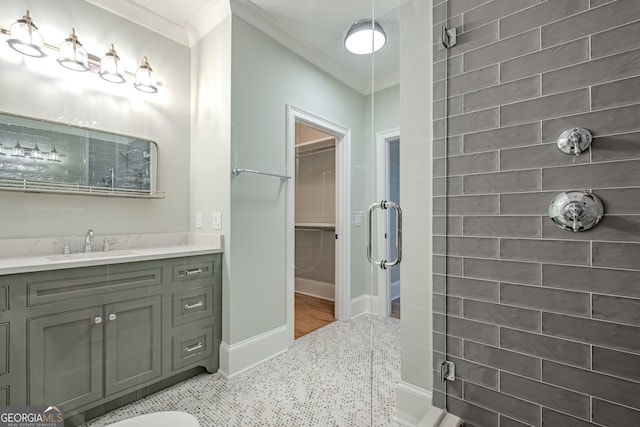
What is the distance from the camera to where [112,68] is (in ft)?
5.53

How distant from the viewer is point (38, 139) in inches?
56.7

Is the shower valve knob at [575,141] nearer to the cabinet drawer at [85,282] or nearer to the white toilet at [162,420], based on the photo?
the white toilet at [162,420]

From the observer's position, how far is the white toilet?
3.78ft

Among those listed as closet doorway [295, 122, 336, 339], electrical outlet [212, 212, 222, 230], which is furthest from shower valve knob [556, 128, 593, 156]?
electrical outlet [212, 212, 222, 230]

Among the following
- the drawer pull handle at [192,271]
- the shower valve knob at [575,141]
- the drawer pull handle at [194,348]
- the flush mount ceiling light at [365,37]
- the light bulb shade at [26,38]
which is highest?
the flush mount ceiling light at [365,37]

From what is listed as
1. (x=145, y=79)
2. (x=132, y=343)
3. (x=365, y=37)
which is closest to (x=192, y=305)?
(x=132, y=343)

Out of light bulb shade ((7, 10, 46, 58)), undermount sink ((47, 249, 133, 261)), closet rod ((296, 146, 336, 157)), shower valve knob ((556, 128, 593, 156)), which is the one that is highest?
light bulb shade ((7, 10, 46, 58))

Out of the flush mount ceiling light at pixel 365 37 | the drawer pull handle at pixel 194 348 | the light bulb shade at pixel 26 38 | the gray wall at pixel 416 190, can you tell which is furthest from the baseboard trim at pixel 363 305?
the light bulb shade at pixel 26 38

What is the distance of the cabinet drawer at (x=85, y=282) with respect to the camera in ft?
4.04

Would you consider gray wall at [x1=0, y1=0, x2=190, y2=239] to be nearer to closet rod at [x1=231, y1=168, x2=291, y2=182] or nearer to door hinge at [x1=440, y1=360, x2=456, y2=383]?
closet rod at [x1=231, y1=168, x2=291, y2=182]

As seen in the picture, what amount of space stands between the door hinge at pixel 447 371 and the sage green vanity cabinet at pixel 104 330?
4.77 feet

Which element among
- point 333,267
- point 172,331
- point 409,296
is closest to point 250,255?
point 172,331

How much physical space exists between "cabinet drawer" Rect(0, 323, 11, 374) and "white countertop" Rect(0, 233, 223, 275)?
23 centimetres

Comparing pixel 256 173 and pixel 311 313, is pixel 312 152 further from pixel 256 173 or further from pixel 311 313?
pixel 311 313
